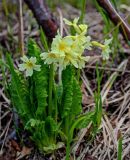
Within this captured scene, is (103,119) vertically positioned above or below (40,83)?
below

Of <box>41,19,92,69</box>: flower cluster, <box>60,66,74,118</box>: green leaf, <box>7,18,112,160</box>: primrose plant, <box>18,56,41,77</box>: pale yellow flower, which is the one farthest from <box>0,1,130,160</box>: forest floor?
<box>41,19,92,69</box>: flower cluster

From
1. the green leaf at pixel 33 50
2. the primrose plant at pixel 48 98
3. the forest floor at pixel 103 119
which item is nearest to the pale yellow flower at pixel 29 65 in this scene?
the primrose plant at pixel 48 98

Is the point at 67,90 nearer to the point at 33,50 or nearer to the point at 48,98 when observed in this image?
the point at 48,98

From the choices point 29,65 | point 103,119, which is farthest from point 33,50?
point 103,119

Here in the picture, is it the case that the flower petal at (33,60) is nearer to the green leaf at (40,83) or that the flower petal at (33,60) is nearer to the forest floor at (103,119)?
the green leaf at (40,83)

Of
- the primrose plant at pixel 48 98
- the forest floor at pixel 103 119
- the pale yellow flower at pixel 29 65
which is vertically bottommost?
the forest floor at pixel 103 119

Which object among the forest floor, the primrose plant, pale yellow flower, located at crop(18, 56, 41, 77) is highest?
pale yellow flower, located at crop(18, 56, 41, 77)

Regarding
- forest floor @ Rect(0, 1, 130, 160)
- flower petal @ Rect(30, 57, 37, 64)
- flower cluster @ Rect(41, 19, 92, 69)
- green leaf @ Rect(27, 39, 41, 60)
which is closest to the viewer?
flower cluster @ Rect(41, 19, 92, 69)

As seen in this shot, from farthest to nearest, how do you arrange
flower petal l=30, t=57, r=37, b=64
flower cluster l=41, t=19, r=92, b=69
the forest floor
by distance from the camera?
the forest floor
flower petal l=30, t=57, r=37, b=64
flower cluster l=41, t=19, r=92, b=69

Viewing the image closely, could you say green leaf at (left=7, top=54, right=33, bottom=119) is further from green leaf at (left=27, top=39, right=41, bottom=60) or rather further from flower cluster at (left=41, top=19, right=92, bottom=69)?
flower cluster at (left=41, top=19, right=92, bottom=69)

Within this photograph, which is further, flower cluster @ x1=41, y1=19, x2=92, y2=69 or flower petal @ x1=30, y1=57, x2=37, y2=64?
flower petal @ x1=30, y1=57, x2=37, y2=64
